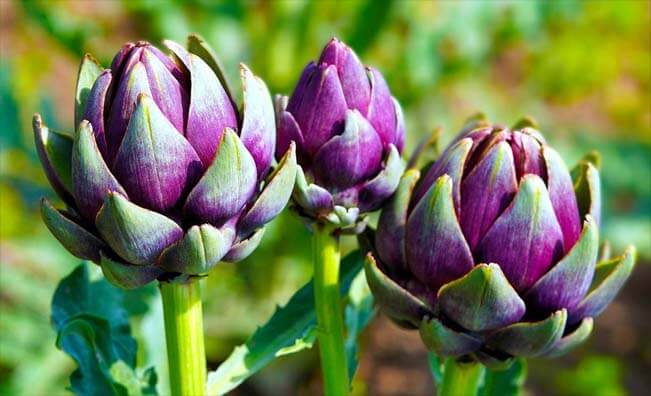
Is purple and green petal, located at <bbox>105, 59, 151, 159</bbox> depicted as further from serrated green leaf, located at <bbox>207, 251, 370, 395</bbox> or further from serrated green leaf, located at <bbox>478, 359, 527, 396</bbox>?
serrated green leaf, located at <bbox>478, 359, 527, 396</bbox>

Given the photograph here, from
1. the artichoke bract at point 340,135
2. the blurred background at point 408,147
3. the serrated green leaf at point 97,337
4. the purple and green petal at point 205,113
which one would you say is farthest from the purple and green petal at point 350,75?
the blurred background at point 408,147

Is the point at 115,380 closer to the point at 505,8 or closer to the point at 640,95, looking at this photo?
the point at 505,8

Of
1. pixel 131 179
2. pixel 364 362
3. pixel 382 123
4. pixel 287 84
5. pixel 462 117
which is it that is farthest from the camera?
pixel 462 117

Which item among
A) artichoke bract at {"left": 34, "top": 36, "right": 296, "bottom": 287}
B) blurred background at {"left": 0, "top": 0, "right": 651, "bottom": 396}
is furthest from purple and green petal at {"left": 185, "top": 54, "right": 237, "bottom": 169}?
blurred background at {"left": 0, "top": 0, "right": 651, "bottom": 396}

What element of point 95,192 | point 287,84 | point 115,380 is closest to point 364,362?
point 287,84

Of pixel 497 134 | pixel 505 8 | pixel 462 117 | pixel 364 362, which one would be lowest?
pixel 364 362

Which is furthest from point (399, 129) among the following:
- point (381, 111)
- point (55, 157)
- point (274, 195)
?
point (55, 157)

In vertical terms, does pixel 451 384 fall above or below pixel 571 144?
above
